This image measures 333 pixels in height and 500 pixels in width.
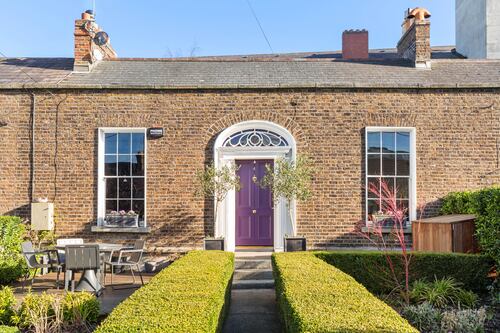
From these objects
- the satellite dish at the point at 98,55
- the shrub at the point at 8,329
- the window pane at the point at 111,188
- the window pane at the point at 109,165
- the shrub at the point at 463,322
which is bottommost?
the shrub at the point at 8,329

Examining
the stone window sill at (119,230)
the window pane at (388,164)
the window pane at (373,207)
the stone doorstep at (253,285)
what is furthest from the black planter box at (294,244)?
the stone window sill at (119,230)

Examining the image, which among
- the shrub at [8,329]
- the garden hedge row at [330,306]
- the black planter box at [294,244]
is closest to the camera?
the garden hedge row at [330,306]

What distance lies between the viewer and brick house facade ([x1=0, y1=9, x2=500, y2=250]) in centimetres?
1038

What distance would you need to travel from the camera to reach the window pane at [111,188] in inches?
420

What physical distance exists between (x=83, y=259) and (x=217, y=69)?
630cm

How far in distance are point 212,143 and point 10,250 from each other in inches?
187

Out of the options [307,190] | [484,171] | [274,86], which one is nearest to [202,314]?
[307,190]

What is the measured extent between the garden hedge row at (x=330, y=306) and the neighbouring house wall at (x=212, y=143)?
466cm

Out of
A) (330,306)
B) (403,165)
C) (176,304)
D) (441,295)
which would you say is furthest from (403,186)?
(176,304)

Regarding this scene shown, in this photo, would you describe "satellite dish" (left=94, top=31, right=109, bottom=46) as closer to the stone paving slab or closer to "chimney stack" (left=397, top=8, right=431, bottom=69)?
the stone paving slab

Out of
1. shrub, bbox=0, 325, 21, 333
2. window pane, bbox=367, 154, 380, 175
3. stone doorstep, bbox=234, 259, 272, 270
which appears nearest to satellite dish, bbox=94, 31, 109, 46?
stone doorstep, bbox=234, 259, 272, 270

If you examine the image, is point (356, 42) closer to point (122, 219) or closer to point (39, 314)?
point (122, 219)

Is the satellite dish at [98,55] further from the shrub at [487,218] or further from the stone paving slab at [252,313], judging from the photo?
the shrub at [487,218]

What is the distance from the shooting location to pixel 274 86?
10523 millimetres
